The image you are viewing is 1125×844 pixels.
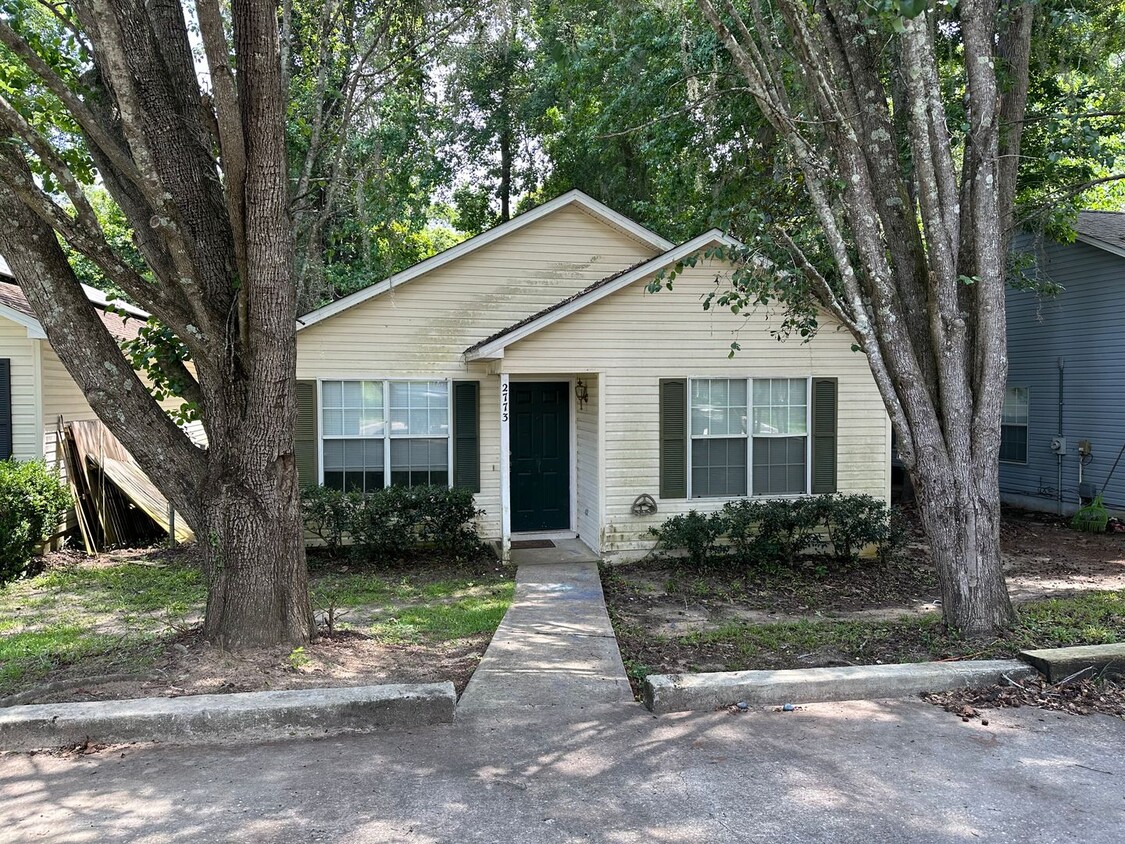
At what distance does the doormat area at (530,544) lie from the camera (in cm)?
1097

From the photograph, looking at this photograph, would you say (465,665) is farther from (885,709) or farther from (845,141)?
(845,141)

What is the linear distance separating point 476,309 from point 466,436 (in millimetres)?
1839

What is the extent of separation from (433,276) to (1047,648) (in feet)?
28.0

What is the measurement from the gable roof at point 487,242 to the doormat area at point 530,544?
393cm

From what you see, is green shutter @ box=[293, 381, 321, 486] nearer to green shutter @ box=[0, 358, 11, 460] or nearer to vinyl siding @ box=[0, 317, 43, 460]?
vinyl siding @ box=[0, 317, 43, 460]

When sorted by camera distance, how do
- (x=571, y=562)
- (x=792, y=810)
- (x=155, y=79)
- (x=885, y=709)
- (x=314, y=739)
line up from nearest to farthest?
(x=792, y=810) → (x=314, y=739) → (x=885, y=709) → (x=155, y=79) → (x=571, y=562)

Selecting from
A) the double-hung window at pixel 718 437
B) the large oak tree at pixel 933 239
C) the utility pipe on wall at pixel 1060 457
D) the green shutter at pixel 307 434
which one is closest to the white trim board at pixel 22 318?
the green shutter at pixel 307 434

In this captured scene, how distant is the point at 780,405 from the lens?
10680 millimetres

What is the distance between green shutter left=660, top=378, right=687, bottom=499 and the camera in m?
10.3

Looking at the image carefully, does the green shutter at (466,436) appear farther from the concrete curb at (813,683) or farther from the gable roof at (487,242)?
the concrete curb at (813,683)

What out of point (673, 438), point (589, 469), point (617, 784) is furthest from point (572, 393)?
point (617, 784)

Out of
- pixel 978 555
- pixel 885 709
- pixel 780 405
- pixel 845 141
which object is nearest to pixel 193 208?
pixel 845 141

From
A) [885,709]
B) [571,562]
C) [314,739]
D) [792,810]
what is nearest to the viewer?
[792,810]

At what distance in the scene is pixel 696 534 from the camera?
9.70m
